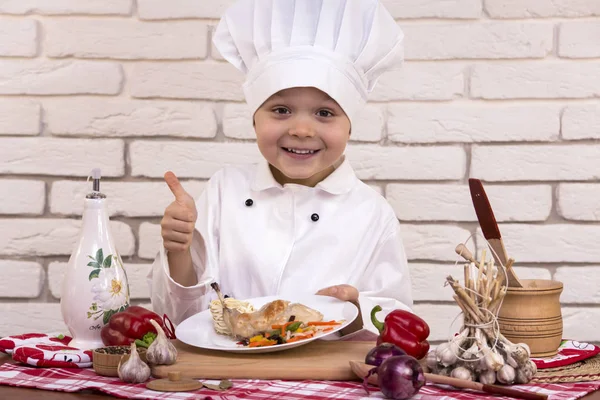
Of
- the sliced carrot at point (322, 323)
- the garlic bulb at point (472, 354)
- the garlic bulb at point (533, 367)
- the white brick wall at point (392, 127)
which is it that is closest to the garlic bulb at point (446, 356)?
the garlic bulb at point (472, 354)

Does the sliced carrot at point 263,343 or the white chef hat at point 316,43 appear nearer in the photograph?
the sliced carrot at point 263,343

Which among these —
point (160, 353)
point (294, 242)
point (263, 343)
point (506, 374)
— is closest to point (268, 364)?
point (263, 343)

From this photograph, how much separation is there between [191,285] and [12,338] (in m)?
0.43

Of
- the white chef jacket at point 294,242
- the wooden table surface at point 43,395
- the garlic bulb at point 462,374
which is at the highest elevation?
the white chef jacket at point 294,242

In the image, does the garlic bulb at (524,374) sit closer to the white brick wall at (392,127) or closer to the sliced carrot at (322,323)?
the sliced carrot at (322,323)

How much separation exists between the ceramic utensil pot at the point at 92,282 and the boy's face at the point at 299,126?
473 mm

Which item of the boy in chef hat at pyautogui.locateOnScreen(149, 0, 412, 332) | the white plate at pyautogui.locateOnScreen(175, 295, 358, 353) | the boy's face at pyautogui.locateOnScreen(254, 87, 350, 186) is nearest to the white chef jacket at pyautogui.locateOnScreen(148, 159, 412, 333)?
the boy in chef hat at pyautogui.locateOnScreen(149, 0, 412, 332)

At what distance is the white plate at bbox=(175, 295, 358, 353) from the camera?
4.74 ft

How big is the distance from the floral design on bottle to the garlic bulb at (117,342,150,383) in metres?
0.21

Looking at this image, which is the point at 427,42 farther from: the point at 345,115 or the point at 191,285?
the point at 191,285

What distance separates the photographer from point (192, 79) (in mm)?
2402

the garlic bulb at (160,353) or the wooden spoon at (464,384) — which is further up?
the garlic bulb at (160,353)

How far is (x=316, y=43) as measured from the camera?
185cm

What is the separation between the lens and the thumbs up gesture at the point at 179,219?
164cm
